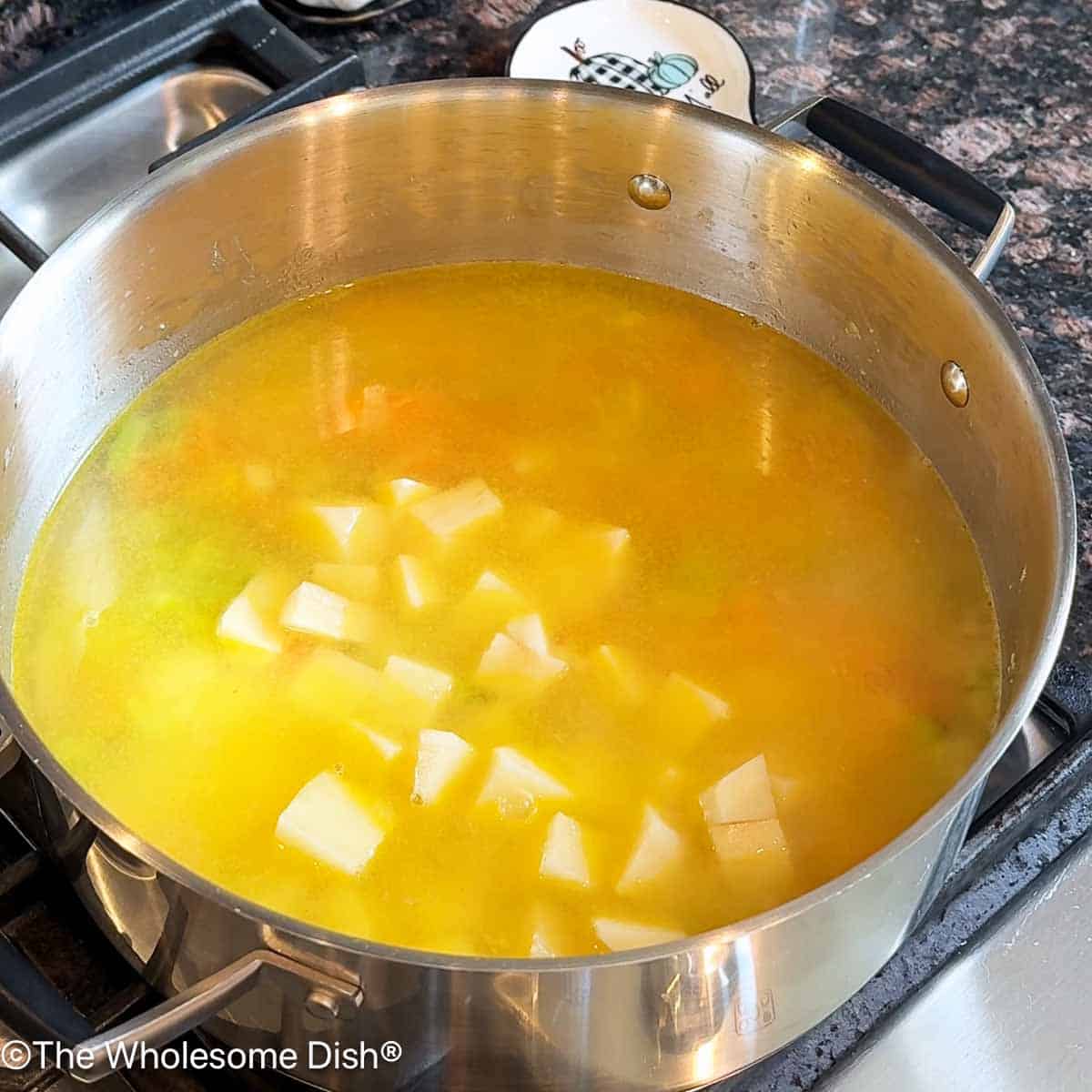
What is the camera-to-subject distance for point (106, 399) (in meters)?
1.36

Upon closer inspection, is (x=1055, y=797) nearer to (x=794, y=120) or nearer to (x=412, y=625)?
(x=412, y=625)

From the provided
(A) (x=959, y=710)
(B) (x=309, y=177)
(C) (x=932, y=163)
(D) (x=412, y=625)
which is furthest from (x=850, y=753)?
(B) (x=309, y=177)

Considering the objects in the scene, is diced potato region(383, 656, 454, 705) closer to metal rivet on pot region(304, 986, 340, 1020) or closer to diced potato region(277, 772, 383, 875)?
diced potato region(277, 772, 383, 875)

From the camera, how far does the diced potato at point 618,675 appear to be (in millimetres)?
1194

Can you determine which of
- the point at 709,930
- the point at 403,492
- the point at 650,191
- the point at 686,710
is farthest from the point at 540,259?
the point at 709,930

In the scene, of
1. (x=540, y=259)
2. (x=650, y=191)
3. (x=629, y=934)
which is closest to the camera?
(x=629, y=934)

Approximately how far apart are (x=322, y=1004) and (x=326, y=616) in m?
0.44

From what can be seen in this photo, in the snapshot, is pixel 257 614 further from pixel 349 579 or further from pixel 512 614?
pixel 512 614

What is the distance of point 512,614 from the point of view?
1.25m

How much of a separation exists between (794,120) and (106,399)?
700mm

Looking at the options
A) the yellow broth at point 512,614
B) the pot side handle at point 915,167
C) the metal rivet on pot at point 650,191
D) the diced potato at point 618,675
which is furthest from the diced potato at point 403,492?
the pot side handle at point 915,167

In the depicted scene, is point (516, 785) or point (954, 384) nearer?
point (516, 785)

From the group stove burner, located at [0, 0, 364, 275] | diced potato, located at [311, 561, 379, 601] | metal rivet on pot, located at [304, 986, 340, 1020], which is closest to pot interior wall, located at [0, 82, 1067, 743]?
stove burner, located at [0, 0, 364, 275]

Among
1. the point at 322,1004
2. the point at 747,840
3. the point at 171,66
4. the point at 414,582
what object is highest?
the point at 171,66
